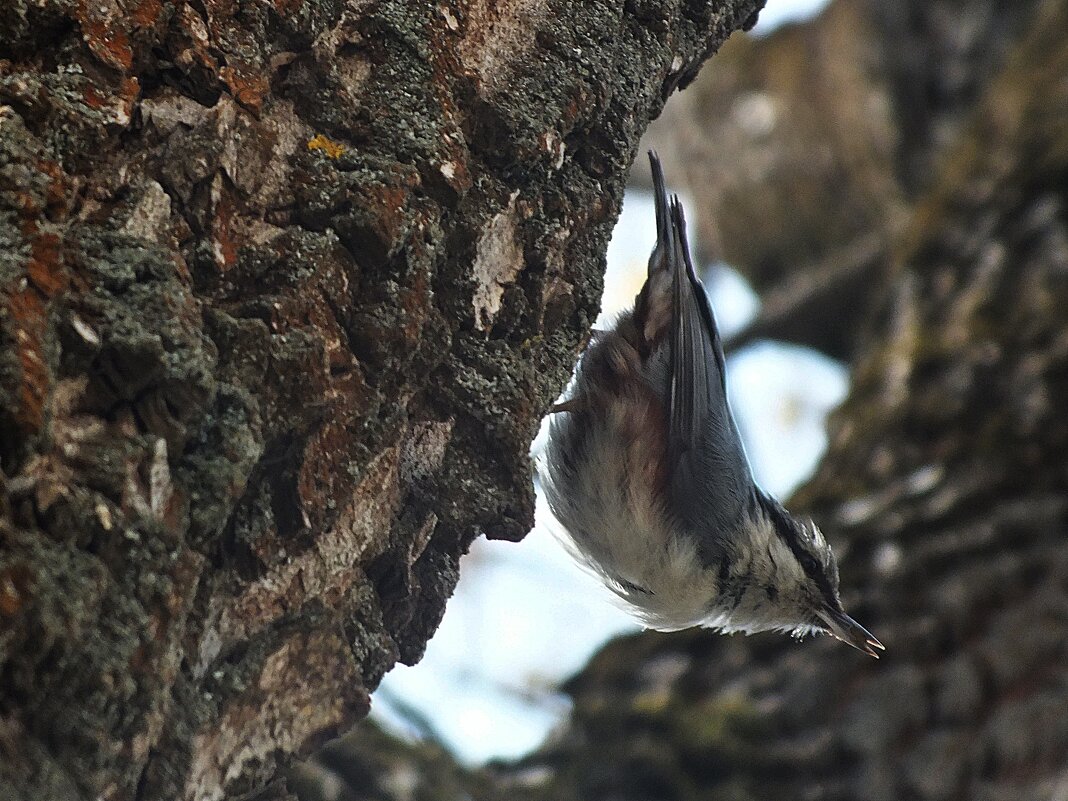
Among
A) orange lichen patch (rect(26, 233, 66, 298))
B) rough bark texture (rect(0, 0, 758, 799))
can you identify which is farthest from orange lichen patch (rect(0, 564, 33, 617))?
orange lichen patch (rect(26, 233, 66, 298))

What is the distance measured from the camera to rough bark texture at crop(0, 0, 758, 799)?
4.26 feet

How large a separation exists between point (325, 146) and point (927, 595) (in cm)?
181

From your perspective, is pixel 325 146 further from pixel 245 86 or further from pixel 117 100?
pixel 117 100

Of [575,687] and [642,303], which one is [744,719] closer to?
[575,687]

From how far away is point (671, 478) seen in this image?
3.30 meters

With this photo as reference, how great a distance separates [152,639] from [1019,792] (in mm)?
1863

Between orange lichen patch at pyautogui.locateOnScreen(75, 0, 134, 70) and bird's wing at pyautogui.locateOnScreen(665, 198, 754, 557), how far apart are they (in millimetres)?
1990

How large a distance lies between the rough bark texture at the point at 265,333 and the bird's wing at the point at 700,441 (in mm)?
1166

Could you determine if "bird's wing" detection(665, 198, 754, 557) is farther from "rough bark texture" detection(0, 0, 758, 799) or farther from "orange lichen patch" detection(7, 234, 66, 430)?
"orange lichen patch" detection(7, 234, 66, 430)

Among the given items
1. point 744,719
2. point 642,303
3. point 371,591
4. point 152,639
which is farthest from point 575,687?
point 152,639

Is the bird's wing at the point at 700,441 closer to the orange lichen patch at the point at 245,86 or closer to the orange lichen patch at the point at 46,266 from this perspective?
the orange lichen patch at the point at 245,86

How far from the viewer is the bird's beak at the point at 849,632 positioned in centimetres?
273

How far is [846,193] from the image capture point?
243 inches

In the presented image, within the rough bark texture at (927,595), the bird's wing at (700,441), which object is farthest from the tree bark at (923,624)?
the bird's wing at (700,441)
